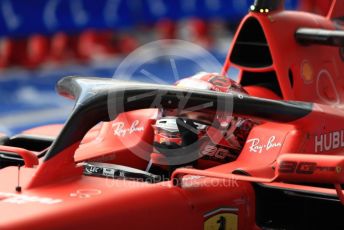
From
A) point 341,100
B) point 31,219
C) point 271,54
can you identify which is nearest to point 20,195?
point 31,219

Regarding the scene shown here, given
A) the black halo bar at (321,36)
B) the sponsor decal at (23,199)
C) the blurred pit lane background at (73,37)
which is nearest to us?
the sponsor decal at (23,199)

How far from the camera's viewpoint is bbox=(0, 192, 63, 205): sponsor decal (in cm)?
367

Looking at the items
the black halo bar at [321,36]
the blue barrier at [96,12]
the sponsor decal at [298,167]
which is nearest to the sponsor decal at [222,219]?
the sponsor decal at [298,167]

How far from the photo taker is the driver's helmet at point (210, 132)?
4.48 meters

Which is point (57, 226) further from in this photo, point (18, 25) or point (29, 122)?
point (18, 25)

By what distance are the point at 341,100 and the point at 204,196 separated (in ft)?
5.74

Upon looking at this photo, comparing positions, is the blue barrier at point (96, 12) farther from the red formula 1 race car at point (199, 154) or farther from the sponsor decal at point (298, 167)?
the sponsor decal at point (298, 167)

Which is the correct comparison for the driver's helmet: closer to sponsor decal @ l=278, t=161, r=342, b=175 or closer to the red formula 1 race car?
the red formula 1 race car

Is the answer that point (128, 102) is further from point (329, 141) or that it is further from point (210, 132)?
point (329, 141)

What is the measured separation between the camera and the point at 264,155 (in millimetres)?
4516

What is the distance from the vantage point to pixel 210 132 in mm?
4500

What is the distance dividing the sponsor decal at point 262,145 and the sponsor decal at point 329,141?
0.21 meters

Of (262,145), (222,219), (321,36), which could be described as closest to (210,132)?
(262,145)

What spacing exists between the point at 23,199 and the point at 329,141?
1.79m
